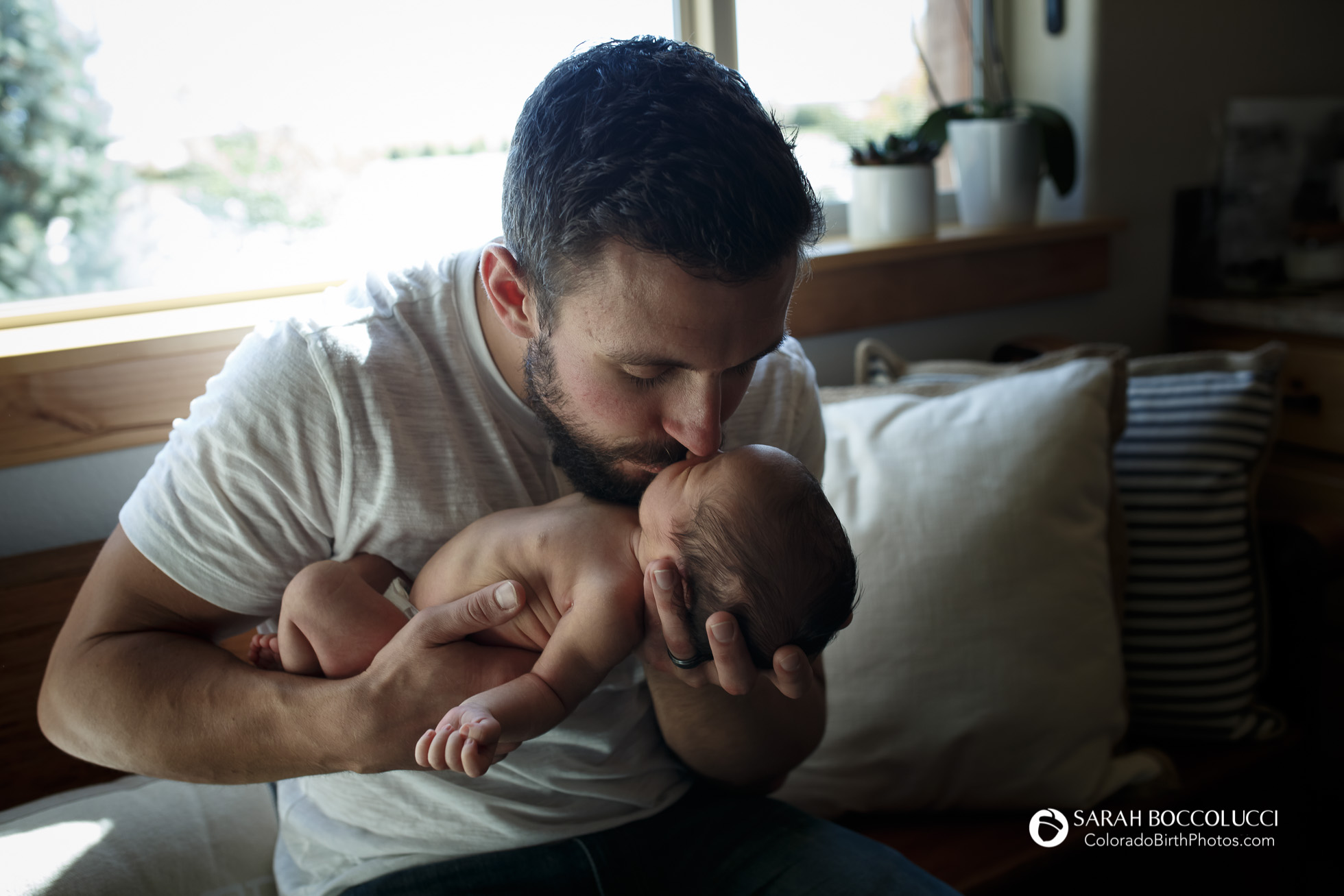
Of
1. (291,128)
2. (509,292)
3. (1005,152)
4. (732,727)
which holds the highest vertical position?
(291,128)

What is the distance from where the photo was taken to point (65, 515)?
1.22 meters

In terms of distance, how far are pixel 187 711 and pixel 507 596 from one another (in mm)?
350

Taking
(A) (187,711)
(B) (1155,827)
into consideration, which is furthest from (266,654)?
(B) (1155,827)

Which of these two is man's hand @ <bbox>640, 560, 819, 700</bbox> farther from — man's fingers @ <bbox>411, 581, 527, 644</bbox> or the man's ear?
the man's ear

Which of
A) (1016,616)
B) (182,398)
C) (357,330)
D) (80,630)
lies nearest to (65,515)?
(182,398)

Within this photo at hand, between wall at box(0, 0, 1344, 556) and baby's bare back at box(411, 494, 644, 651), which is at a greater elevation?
wall at box(0, 0, 1344, 556)

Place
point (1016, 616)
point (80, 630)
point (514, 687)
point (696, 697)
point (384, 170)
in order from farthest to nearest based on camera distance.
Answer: point (384, 170), point (1016, 616), point (696, 697), point (80, 630), point (514, 687)

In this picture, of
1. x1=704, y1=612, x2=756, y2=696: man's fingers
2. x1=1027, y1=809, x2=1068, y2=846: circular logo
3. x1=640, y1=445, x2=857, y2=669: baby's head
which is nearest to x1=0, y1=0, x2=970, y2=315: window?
x1=640, y1=445, x2=857, y2=669: baby's head

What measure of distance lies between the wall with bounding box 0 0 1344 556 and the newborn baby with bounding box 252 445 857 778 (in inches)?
38.2

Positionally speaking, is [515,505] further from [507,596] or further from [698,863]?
[698,863]

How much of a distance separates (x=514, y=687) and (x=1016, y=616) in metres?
0.84

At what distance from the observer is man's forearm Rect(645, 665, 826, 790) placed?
101cm

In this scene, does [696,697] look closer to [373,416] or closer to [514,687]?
[514,687]

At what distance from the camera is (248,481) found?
85 cm
